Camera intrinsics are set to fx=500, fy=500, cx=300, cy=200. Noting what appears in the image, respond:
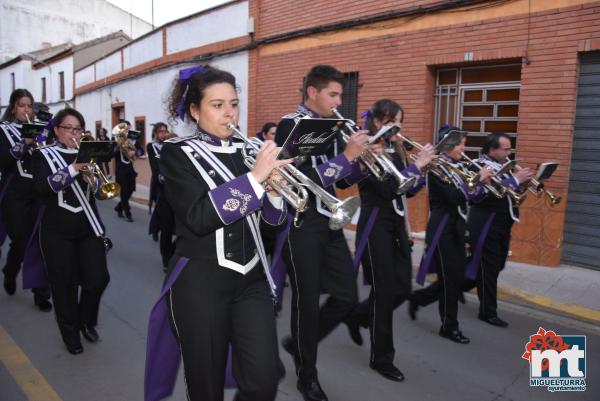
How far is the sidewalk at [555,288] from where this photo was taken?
5648 mm

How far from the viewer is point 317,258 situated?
339 cm

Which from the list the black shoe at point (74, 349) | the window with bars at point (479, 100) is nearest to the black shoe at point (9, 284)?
the black shoe at point (74, 349)

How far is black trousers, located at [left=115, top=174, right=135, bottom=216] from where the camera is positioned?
37.1 feet

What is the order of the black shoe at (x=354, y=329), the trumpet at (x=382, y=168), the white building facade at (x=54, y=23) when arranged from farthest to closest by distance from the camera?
the white building facade at (x=54, y=23) < the black shoe at (x=354, y=329) < the trumpet at (x=382, y=168)

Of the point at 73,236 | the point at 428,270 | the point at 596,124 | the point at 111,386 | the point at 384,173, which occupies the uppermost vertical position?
the point at 596,124

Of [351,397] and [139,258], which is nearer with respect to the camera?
[351,397]

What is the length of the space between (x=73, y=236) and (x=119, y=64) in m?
19.5

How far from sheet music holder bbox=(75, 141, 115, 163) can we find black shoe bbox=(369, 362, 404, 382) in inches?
111

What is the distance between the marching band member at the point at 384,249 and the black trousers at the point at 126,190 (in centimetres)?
847

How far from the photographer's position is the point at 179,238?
2.51 metres

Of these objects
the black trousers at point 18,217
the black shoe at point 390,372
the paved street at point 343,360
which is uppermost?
the black trousers at point 18,217

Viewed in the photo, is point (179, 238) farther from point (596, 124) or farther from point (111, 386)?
point (596, 124)

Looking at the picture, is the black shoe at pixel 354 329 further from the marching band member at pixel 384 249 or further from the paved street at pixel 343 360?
the marching band member at pixel 384 249

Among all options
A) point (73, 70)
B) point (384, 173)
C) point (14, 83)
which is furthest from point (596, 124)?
point (14, 83)
